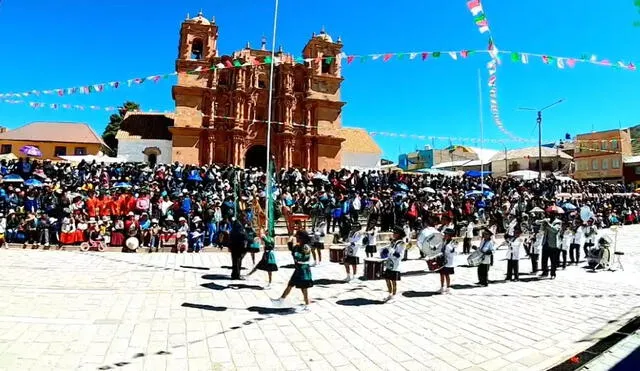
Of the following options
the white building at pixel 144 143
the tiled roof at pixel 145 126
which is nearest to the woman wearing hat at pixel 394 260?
the white building at pixel 144 143

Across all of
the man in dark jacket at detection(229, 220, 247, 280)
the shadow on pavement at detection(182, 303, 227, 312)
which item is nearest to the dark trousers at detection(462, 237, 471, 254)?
the man in dark jacket at detection(229, 220, 247, 280)

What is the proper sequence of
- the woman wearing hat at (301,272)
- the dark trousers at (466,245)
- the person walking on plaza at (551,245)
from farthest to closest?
the dark trousers at (466,245), the person walking on plaza at (551,245), the woman wearing hat at (301,272)

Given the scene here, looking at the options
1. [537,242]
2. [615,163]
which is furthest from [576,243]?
[615,163]

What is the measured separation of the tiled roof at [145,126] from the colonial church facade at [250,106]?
111 inches

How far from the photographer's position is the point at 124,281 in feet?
31.5

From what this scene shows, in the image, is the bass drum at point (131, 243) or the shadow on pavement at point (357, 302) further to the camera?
the bass drum at point (131, 243)

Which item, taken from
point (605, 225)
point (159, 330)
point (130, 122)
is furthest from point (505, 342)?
point (130, 122)

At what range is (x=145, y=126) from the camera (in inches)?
1677

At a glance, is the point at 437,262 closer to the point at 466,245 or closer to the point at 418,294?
the point at 418,294

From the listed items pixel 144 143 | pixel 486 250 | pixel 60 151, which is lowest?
pixel 486 250

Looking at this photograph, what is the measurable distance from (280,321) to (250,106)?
120 ft

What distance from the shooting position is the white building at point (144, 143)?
40219mm

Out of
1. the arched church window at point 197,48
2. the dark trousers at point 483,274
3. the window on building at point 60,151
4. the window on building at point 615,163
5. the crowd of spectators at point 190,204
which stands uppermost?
the arched church window at point 197,48

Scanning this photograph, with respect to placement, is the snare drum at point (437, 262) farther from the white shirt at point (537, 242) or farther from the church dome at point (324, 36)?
the church dome at point (324, 36)
